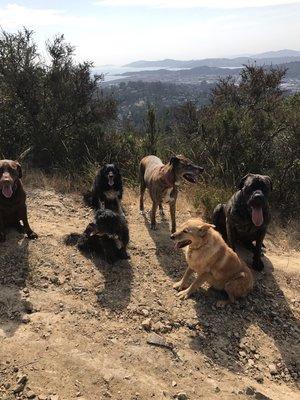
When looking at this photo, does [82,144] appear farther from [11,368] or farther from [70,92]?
[11,368]

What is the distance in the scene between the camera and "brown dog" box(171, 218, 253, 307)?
16.3 feet

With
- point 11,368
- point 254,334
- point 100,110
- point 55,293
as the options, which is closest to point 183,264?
point 254,334

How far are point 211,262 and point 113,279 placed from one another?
1.36 metres

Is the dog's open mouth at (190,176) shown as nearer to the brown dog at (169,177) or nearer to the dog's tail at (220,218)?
the brown dog at (169,177)

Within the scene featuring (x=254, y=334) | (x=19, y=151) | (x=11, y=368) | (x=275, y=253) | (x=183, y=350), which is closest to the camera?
(x=11, y=368)

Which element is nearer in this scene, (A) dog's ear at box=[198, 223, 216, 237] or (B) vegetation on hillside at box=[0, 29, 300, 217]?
(A) dog's ear at box=[198, 223, 216, 237]

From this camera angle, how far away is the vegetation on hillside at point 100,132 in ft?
29.4

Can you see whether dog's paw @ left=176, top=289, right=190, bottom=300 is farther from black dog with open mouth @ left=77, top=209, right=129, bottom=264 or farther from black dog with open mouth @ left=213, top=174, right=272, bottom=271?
black dog with open mouth @ left=213, top=174, right=272, bottom=271

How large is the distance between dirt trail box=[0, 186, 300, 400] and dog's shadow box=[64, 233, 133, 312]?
0.05 ft

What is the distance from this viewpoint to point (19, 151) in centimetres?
972

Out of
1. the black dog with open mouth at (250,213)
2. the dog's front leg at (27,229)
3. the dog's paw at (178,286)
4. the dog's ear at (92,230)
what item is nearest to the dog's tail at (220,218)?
the black dog with open mouth at (250,213)

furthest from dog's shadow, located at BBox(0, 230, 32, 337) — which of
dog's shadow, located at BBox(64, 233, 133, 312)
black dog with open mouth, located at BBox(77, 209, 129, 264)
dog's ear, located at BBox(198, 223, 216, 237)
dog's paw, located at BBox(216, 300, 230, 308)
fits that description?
dog's paw, located at BBox(216, 300, 230, 308)

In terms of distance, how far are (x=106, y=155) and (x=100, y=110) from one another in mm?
1455

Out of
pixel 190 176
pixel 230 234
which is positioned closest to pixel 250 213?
pixel 230 234
